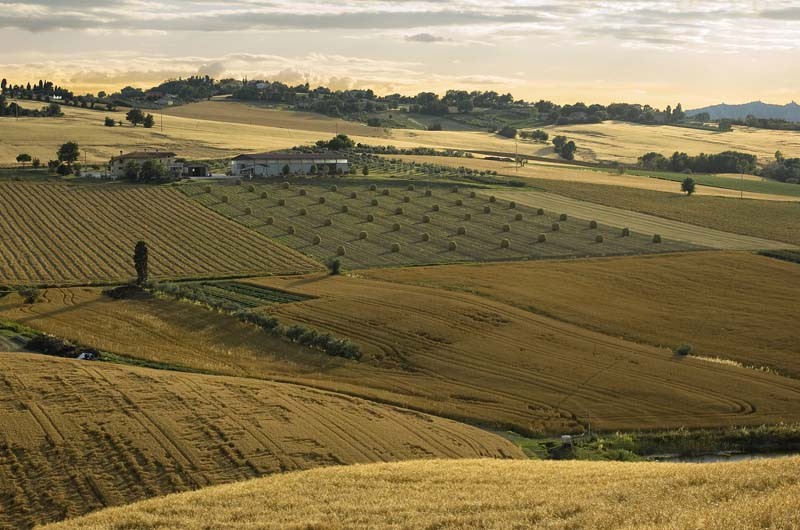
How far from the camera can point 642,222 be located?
291 ft

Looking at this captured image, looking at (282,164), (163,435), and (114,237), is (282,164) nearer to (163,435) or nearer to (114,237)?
(114,237)

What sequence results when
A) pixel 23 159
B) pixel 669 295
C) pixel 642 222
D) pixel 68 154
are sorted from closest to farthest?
pixel 669 295
pixel 642 222
pixel 23 159
pixel 68 154

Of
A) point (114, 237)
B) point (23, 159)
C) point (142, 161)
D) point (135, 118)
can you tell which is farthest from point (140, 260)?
point (135, 118)

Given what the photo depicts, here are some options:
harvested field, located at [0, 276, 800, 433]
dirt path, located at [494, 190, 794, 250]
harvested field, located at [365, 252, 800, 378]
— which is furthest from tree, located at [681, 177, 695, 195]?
harvested field, located at [0, 276, 800, 433]

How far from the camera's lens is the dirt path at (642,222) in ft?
261

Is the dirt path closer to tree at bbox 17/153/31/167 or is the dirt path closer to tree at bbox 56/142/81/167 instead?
tree at bbox 56/142/81/167

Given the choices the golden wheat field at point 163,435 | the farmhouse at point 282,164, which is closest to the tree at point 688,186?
the farmhouse at point 282,164

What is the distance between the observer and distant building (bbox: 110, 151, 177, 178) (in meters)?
98.5

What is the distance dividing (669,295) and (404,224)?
27702 mm

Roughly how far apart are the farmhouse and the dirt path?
1899 centimetres

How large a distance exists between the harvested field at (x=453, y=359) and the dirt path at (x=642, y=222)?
30818mm

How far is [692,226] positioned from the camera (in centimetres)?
8812

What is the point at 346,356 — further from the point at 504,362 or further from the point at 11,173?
the point at 11,173

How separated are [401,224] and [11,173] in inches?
1629
